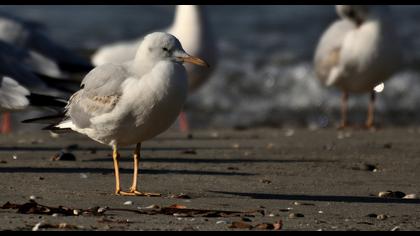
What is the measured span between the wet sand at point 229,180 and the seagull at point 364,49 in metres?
1.39

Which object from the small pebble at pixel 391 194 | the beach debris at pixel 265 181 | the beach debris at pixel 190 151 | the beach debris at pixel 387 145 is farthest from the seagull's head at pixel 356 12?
the small pebble at pixel 391 194

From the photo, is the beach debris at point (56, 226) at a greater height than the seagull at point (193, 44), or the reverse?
the seagull at point (193, 44)

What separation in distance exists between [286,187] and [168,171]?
0.96 m

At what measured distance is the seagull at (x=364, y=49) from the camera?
11.4 metres

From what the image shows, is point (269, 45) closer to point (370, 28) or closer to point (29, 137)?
point (370, 28)

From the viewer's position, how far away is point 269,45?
62.6 feet

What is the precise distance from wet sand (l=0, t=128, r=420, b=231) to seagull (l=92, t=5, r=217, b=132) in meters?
1.55

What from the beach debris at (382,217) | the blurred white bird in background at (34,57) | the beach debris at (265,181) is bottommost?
the beach debris at (382,217)

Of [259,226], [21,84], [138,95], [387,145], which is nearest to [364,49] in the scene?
[387,145]

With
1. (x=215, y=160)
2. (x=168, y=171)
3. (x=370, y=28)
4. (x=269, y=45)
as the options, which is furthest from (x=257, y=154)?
(x=269, y=45)

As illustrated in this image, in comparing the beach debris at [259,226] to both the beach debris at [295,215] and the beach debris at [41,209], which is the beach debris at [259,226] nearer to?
the beach debris at [295,215]

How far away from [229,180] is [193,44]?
180 inches

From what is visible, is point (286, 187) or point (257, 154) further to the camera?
point (257, 154)

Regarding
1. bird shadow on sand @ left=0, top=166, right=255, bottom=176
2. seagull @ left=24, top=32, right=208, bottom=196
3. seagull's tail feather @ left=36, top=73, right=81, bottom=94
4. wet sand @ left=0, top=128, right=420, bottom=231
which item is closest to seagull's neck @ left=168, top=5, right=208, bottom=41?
wet sand @ left=0, top=128, right=420, bottom=231
